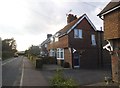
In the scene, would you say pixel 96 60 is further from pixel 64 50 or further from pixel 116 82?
pixel 116 82

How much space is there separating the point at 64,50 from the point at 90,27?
17.6 ft

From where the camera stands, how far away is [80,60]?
31281 millimetres

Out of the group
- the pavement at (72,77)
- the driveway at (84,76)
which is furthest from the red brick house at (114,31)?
the driveway at (84,76)

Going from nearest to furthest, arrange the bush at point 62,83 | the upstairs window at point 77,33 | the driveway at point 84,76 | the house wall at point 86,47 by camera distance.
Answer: the bush at point 62,83, the driveway at point 84,76, the house wall at point 86,47, the upstairs window at point 77,33

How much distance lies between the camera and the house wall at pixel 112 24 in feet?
47.6

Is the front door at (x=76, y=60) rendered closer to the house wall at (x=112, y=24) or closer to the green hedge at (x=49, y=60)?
the green hedge at (x=49, y=60)

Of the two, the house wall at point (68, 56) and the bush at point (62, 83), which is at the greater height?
the house wall at point (68, 56)

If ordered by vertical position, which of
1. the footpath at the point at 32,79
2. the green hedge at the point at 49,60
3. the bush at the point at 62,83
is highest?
the green hedge at the point at 49,60

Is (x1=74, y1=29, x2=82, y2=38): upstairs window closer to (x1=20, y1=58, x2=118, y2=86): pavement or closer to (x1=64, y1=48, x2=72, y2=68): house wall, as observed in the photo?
(x1=64, y1=48, x2=72, y2=68): house wall

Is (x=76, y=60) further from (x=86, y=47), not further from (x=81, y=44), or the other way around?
(x=86, y=47)

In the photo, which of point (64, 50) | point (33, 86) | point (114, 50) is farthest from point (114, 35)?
point (64, 50)

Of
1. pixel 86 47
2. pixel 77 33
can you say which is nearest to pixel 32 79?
pixel 77 33

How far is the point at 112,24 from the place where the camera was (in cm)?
1524

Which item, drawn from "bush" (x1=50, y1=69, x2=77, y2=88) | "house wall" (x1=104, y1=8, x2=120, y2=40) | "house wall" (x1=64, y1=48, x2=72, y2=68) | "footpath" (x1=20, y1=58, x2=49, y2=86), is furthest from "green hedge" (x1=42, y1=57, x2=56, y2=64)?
"bush" (x1=50, y1=69, x2=77, y2=88)
